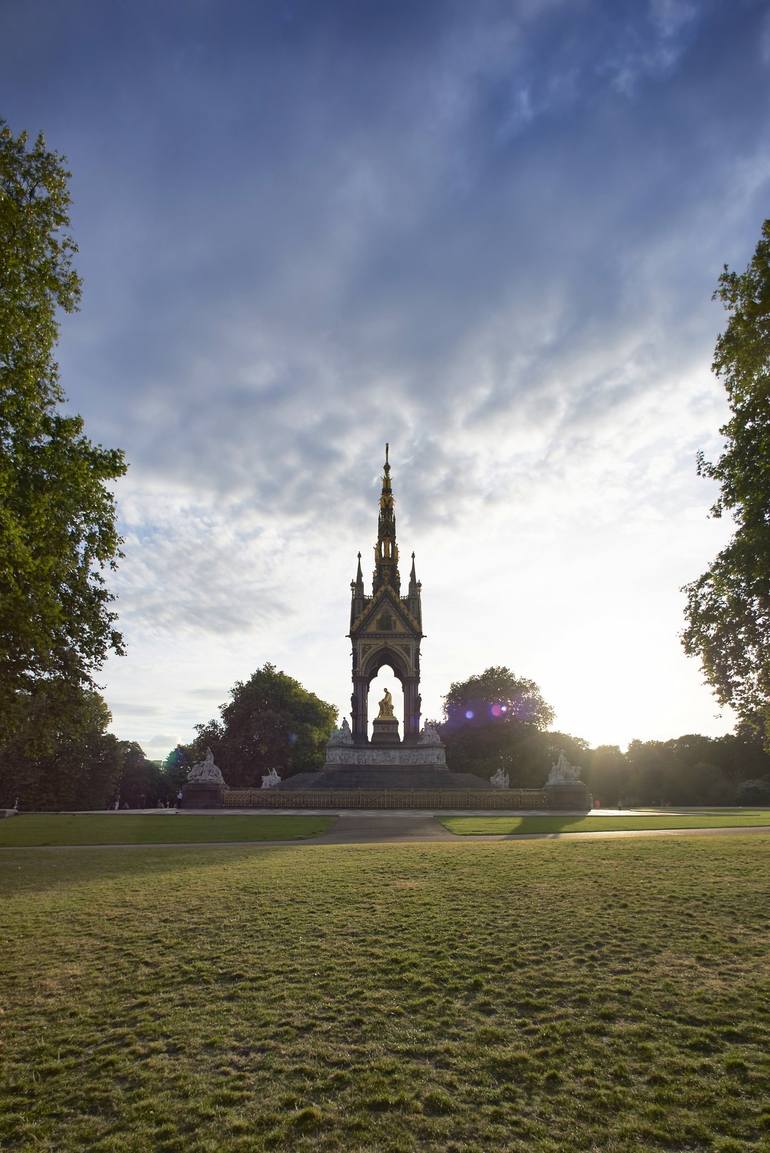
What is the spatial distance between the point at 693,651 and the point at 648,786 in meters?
51.3

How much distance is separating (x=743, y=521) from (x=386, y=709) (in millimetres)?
36394

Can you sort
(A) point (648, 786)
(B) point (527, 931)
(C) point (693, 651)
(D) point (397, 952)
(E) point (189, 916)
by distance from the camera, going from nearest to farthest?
(D) point (397, 952), (B) point (527, 931), (E) point (189, 916), (C) point (693, 651), (A) point (648, 786)

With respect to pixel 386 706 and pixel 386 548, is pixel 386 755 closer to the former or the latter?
pixel 386 706

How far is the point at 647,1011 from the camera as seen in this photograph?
6203 mm

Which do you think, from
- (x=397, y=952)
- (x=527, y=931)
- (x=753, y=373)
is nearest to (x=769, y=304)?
(x=753, y=373)

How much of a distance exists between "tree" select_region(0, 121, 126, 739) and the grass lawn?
17.7 ft

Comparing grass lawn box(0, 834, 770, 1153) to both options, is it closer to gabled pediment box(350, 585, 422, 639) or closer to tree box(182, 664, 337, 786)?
gabled pediment box(350, 585, 422, 639)

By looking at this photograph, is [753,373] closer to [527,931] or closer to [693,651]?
[693,651]

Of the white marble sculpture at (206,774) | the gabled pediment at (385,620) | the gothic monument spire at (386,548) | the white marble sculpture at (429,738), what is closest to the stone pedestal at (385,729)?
the white marble sculpture at (429,738)

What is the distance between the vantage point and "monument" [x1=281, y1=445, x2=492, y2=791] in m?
41.9

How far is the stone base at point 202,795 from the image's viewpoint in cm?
3772

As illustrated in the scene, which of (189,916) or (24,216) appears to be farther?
(24,216)

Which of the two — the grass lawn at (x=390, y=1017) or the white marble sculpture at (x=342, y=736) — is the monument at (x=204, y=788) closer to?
the white marble sculpture at (x=342, y=736)

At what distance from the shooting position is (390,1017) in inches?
244
